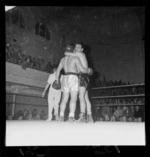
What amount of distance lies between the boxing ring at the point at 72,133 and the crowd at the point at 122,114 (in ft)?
0.21

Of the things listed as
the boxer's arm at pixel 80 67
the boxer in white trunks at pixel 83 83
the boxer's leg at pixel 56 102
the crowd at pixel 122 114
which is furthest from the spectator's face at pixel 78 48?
the crowd at pixel 122 114

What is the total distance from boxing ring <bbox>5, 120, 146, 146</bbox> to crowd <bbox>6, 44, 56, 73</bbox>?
71cm

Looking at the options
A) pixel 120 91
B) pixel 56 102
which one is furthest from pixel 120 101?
pixel 56 102

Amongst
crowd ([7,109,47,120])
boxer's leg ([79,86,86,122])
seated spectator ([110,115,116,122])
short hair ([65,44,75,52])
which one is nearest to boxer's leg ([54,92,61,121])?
crowd ([7,109,47,120])

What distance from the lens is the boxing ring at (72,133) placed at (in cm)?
426

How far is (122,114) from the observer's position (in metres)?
4.43

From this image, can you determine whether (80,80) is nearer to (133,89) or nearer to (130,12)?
(133,89)

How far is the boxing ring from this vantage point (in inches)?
168

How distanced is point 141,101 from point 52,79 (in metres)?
1.21

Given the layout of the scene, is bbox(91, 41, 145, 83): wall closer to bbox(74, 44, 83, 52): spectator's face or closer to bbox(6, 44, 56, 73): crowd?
bbox(74, 44, 83, 52): spectator's face

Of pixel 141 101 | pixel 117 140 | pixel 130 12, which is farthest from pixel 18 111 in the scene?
pixel 130 12

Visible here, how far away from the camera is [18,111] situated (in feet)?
14.1

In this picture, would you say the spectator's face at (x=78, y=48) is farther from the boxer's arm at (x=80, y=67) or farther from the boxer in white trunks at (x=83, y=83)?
the boxer's arm at (x=80, y=67)
